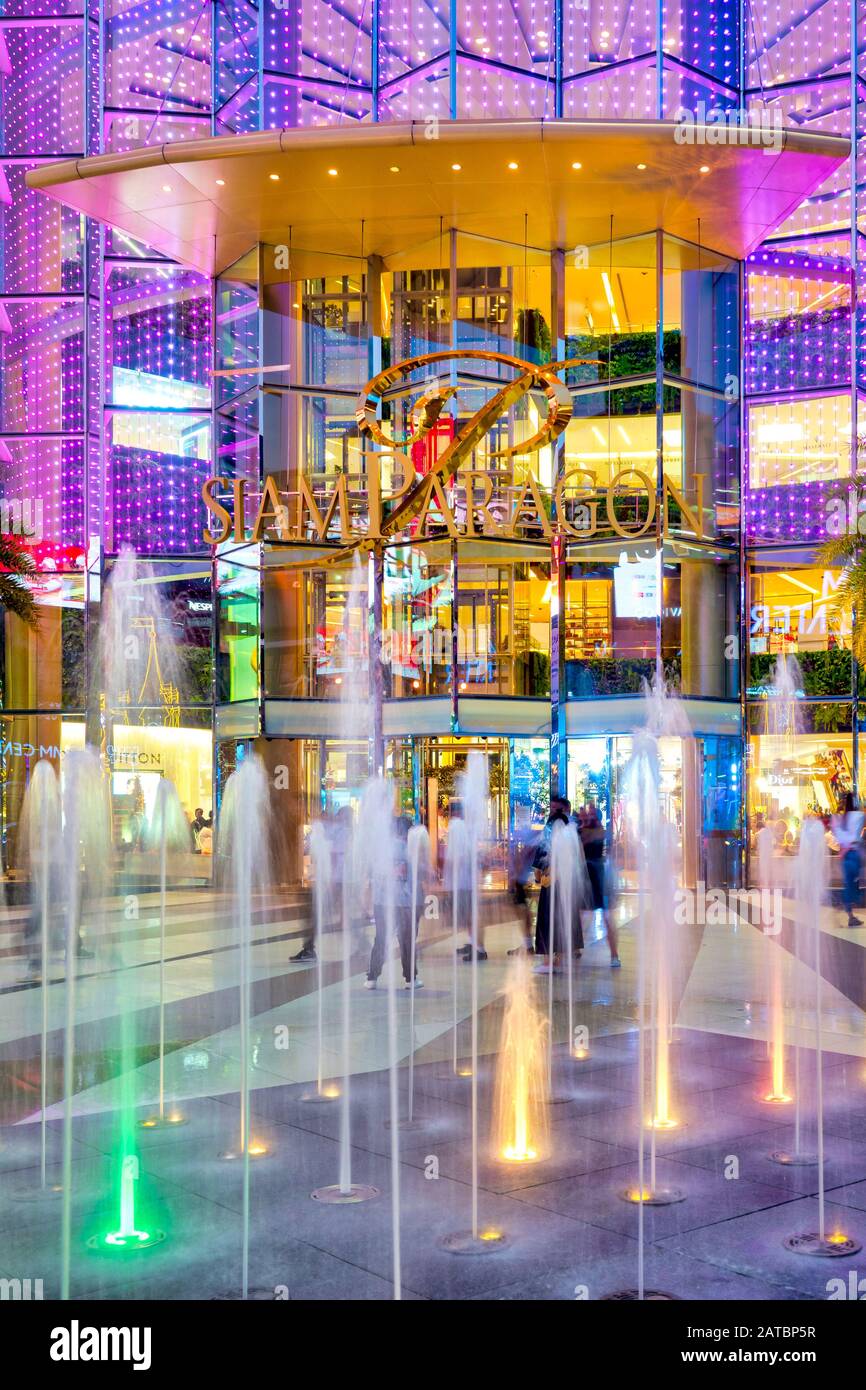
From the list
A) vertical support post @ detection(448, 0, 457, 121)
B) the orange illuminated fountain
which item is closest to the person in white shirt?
the orange illuminated fountain

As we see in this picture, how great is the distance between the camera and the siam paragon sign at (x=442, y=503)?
79.8 feet

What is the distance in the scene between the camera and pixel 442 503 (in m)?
24.6

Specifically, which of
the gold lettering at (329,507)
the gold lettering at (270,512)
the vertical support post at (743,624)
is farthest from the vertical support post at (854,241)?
the gold lettering at (270,512)

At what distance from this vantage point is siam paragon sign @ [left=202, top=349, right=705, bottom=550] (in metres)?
24.3

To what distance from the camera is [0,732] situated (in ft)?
102

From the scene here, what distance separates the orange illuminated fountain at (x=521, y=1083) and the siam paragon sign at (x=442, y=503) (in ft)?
42.7

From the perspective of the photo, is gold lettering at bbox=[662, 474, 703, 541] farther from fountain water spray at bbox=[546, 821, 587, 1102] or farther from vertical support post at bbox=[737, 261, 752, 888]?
fountain water spray at bbox=[546, 821, 587, 1102]

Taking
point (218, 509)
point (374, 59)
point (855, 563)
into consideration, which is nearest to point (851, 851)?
point (855, 563)

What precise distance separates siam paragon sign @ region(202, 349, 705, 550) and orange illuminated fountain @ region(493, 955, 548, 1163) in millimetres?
13001

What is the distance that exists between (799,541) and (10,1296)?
26.1 m

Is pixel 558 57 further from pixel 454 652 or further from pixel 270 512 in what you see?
pixel 454 652

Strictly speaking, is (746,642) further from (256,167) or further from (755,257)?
(256,167)

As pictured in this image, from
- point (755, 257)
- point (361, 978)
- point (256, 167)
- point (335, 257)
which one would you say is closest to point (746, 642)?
point (755, 257)

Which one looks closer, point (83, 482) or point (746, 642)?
point (746, 642)
